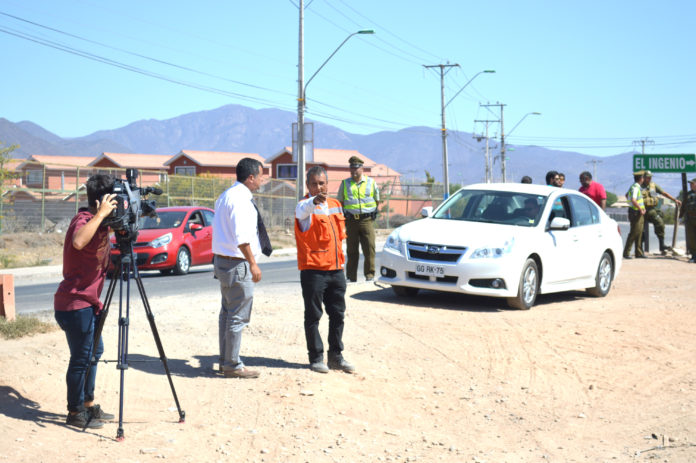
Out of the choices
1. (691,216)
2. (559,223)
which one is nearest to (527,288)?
(559,223)

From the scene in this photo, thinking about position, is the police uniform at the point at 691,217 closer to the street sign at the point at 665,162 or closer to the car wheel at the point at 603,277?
the street sign at the point at 665,162

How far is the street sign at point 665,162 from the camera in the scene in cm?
2536

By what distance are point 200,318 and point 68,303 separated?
14.2 ft

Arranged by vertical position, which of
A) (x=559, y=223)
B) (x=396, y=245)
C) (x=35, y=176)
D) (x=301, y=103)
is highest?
(x=301, y=103)

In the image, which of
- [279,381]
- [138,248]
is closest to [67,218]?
[138,248]

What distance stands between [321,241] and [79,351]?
2470 millimetres

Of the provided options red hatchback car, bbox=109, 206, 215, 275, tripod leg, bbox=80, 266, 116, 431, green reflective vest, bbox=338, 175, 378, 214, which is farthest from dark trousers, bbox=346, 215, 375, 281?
tripod leg, bbox=80, 266, 116, 431

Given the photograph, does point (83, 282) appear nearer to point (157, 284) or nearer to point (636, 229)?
point (157, 284)

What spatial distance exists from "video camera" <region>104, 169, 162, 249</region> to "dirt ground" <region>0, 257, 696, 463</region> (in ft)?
3.86

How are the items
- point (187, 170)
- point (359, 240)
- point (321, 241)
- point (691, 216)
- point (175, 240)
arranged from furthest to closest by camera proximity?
point (187, 170) < point (691, 216) < point (175, 240) < point (359, 240) < point (321, 241)

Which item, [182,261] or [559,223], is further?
[182,261]

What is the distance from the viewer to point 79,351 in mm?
5961

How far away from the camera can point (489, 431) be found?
21.9 feet

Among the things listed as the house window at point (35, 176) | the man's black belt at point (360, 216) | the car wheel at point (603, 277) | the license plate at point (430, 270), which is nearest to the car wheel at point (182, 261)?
the man's black belt at point (360, 216)
